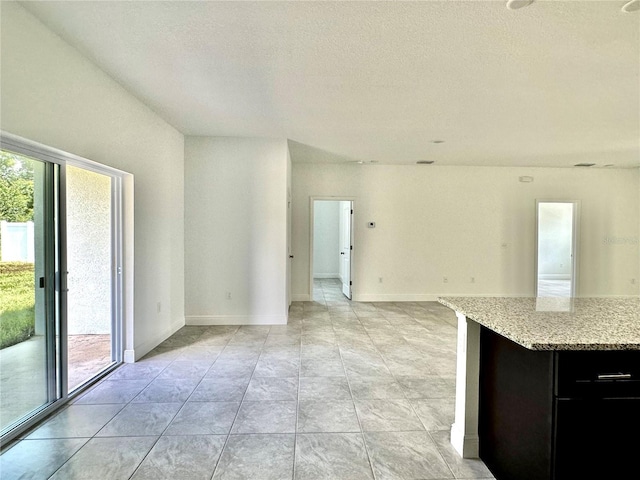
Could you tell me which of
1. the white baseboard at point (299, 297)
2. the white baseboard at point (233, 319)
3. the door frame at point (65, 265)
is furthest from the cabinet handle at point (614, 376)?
the white baseboard at point (299, 297)

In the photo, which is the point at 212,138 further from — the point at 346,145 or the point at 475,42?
the point at 475,42

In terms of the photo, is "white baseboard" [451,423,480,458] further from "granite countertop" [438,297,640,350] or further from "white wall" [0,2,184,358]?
"white wall" [0,2,184,358]

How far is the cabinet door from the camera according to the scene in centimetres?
128

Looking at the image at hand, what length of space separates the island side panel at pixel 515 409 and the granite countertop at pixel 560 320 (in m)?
0.12

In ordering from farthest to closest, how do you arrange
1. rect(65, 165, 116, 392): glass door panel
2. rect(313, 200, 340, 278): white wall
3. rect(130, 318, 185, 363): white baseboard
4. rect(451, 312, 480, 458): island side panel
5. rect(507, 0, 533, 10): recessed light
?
rect(313, 200, 340, 278): white wall → rect(130, 318, 185, 363): white baseboard → rect(65, 165, 116, 392): glass door panel → rect(451, 312, 480, 458): island side panel → rect(507, 0, 533, 10): recessed light

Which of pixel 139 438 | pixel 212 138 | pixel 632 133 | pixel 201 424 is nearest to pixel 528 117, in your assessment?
pixel 632 133

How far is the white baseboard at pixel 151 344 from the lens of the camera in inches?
124

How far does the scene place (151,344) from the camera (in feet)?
11.4

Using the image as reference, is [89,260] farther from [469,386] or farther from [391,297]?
[391,297]

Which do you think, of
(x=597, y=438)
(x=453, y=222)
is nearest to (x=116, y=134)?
(x=597, y=438)

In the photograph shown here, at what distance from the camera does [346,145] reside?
4.68 m

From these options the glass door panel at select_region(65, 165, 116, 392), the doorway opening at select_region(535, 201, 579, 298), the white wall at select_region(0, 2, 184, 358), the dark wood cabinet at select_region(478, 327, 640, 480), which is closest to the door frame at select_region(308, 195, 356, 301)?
the white wall at select_region(0, 2, 184, 358)

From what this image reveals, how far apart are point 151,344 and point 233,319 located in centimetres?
113

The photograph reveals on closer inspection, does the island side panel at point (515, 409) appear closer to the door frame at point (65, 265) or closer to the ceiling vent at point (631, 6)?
the ceiling vent at point (631, 6)
